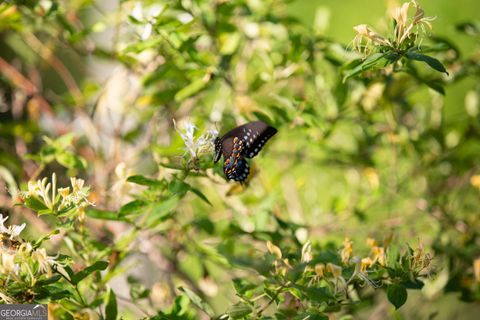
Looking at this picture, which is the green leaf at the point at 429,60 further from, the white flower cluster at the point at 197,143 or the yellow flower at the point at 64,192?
the yellow flower at the point at 64,192

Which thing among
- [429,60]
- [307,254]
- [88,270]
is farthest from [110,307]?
[429,60]

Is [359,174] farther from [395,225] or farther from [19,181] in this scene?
[19,181]

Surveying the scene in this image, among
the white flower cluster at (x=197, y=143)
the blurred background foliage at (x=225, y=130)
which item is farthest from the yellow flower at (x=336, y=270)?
the white flower cluster at (x=197, y=143)

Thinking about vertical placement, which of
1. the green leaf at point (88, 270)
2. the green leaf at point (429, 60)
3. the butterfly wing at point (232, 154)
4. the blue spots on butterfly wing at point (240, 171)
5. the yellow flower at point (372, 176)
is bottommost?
the yellow flower at point (372, 176)

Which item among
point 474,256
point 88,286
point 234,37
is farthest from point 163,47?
point 474,256

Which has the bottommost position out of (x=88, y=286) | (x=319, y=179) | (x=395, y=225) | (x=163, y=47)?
(x=319, y=179)
